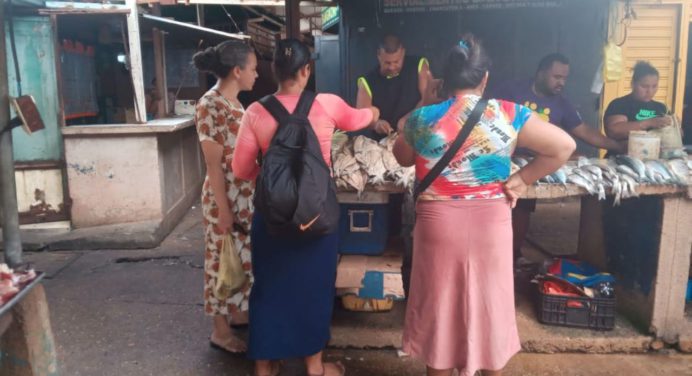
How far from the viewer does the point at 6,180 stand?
8.04ft

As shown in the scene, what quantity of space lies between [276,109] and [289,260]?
771 millimetres

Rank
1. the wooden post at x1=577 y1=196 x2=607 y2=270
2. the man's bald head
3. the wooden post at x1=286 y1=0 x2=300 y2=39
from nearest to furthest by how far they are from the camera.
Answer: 1. the wooden post at x1=577 y1=196 x2=607 y2=270
2. the man's bald head
3. the wooden post at x1=286 y1=0 x2=300 y2=39

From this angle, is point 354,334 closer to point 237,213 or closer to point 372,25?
point 237,213

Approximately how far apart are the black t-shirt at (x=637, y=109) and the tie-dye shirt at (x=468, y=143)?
2559 millimetres

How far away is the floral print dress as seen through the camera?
3.28 metres

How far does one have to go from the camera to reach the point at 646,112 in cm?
454

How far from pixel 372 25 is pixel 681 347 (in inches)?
182

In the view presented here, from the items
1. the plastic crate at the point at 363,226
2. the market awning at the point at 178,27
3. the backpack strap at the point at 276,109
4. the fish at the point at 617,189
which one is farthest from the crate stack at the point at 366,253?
the market awning at the point at 178,27

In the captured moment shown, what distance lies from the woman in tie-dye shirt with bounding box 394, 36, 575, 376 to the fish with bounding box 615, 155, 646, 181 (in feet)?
3.44

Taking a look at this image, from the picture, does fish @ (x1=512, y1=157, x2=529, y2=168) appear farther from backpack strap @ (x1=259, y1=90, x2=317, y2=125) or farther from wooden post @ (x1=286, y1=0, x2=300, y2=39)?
wooden post @ (x1=286, y1=0, x2=300, y2=39)

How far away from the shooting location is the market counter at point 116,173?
20.7ft

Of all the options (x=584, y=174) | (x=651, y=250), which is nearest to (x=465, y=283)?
(x=584, y=174)

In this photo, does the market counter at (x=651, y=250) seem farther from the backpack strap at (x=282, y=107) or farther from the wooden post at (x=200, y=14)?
the wooden post at (x=200, y=14)

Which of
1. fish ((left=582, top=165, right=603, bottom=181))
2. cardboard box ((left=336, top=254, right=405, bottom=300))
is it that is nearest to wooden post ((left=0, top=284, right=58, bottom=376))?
cardboard box ((left=336, top=254, right=405, bottom=300))
